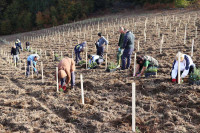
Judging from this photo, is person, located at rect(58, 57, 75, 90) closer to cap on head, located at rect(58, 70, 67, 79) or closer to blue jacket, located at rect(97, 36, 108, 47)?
cap on head, located at rect(58, 70, 67, 79)

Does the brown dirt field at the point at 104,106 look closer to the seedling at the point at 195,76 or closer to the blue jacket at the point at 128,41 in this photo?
the seedling at the point at 195,76

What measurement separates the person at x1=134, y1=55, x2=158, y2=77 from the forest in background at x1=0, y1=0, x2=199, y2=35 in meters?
32.7

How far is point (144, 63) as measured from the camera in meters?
7.26

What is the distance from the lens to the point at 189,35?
13.5 meters

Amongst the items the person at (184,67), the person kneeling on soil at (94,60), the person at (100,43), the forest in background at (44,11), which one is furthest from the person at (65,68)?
the forest in background at (44,11)

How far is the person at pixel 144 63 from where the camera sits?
7.19 m

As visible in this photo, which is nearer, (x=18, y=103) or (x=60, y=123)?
(x=60, y=123)

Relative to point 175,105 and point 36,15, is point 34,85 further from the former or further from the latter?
point 36,15

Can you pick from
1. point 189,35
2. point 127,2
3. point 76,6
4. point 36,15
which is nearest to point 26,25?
point 36,15

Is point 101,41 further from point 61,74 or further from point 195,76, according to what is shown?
point 195,76

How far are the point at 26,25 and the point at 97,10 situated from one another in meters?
16.2

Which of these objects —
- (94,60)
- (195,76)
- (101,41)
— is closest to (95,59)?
(94,60)

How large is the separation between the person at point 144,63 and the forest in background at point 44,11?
32.7 metres

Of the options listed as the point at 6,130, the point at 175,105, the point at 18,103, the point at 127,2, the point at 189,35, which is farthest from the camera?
the point at 127,2
